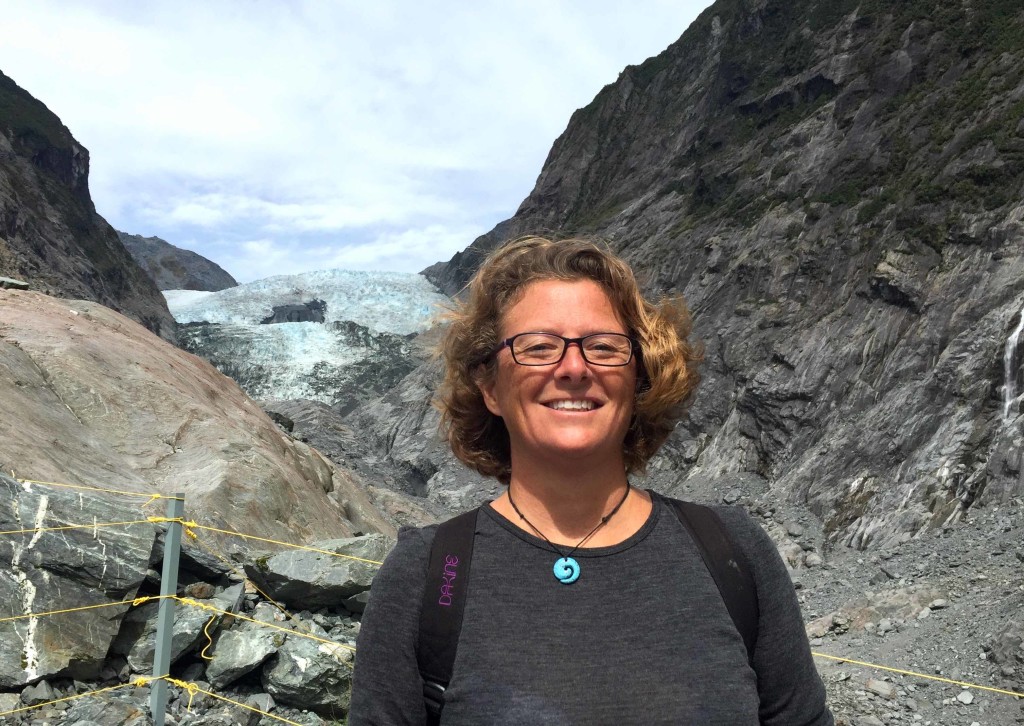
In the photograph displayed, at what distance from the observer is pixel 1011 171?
23156 mm

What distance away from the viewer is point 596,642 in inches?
71.1

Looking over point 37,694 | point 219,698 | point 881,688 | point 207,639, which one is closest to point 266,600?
point 207,639

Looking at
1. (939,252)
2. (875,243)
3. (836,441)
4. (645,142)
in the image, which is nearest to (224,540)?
(836,441)

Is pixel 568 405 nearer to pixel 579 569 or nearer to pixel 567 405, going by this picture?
pixel 567 405

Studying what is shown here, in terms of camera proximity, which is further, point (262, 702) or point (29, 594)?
point (262, 702)

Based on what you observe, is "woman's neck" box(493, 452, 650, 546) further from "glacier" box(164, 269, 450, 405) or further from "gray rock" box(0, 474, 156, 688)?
"glacier" box(164, 269, 450, 405)

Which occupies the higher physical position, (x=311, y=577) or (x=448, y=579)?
(x=448, y=579)

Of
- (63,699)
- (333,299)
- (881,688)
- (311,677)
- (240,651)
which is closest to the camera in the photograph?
(63,699)

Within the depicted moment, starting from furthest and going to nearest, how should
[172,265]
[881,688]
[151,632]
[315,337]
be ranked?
[172,265]
[315,337]
[881,688]
[151,632]

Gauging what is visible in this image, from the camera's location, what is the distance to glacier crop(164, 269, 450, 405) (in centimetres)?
8094

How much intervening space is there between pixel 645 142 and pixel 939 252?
40.7 m

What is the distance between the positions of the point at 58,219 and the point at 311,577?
71024mm

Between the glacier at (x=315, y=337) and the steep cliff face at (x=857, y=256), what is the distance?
134 feet

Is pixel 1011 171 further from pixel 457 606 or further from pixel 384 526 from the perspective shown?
pixel 457 606
